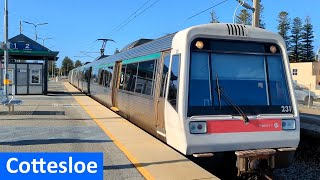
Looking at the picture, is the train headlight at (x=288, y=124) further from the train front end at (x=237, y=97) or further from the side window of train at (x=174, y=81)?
the side window of train at (x=174, y=81)

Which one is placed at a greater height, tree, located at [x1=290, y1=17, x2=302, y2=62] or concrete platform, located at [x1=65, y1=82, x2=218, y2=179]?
tree, located at [x1=290, y1=17, x2=302, y2=62]

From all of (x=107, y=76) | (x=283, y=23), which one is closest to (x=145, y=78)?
(x=107, y=76)

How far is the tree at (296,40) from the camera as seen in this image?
85.5 meters

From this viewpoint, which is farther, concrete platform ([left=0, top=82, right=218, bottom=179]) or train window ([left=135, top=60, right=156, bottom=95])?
train window ([left=135, top=60, right=156, bottom=95])

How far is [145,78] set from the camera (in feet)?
31.1

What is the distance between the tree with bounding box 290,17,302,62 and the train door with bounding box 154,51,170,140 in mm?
83557

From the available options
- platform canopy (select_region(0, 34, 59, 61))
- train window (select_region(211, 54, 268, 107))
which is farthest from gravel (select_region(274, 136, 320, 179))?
platform canopy (select_region(0, 34, 59, 61))

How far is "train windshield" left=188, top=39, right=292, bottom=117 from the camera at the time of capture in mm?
6520

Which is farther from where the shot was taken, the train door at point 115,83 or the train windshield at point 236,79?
the train door at point 115,83

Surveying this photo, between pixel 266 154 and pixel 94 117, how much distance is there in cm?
815

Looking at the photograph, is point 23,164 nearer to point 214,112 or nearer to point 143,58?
point 214,112

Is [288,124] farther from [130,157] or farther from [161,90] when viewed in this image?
[130,157]

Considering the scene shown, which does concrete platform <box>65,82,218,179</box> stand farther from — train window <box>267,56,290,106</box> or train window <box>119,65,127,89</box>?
train window <box>119,65,127,89</box>

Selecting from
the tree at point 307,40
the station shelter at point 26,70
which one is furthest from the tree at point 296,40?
the station shelter at point 26,70
